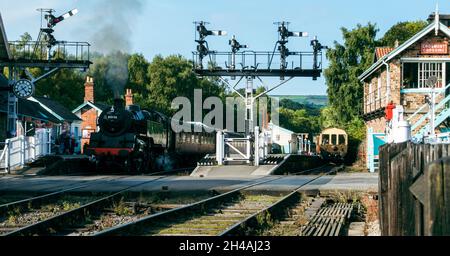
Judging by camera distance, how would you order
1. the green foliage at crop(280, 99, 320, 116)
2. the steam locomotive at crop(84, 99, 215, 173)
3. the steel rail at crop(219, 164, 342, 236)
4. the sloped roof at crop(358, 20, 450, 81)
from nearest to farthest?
the steel rail at crop(219, 164, 342, 236)
the steam locomotive at crop(84, 99, 215, 173)
the sloped roof at crop(358, 20, 450, 81)
the green foliage at crop(280, 99, 320, 116)

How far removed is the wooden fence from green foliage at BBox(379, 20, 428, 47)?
198 ft

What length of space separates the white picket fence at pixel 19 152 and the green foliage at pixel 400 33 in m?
46.3

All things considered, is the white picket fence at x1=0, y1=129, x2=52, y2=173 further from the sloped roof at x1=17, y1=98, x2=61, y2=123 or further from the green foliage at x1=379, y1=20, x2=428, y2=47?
the green foliage at x1=379, y1=20, x2=428, y2=47

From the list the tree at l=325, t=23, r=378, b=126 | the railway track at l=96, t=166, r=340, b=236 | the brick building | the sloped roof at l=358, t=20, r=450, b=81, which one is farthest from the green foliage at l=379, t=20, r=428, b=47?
the railway track at l=96, t=166, r=340, b=236

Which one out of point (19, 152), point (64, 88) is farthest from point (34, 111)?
point (64, 88)

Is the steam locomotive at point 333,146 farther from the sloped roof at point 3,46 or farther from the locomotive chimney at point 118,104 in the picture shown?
the sloped roof at point 3,46

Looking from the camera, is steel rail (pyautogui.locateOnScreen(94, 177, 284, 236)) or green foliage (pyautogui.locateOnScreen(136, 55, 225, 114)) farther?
green foliage (pyautogui.locateOnScreen(136, 55, 225, 114))

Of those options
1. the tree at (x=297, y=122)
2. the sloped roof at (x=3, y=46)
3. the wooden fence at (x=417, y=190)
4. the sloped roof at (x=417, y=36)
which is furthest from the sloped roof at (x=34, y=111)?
the tree at (x=297, y=122)

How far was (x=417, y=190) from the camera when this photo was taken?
3855 millimetres

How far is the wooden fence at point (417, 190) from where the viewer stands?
10.1 ft

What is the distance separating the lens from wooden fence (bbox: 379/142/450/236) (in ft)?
10.1

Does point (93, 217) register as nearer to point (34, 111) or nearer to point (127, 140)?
point (127, 140)

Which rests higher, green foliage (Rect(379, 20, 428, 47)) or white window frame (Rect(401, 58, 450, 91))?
green foliage (Rect(379, 20, 428, 47))
